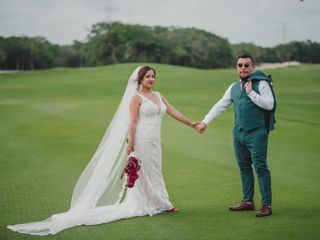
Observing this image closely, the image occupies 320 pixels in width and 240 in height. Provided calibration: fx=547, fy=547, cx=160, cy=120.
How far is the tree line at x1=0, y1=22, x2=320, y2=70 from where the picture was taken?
336 feet

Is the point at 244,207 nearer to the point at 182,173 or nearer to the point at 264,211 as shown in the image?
the point at 264,211

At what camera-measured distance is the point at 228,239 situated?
6.48m

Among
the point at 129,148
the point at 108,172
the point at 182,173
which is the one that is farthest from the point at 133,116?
the point at 182,173

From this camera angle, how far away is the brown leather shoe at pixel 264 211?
755 cm

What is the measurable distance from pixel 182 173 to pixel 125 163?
2.61m

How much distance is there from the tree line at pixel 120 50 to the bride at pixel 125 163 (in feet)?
282

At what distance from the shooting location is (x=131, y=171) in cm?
798

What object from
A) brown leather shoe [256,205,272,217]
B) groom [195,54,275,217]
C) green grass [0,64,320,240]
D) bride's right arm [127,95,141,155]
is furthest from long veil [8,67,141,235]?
brown leather shoe [256,205,272,217]

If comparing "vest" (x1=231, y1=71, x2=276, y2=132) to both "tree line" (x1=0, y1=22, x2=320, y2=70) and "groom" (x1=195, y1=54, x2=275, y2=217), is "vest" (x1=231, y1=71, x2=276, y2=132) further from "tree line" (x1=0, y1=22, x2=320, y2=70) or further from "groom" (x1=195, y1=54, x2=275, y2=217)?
"tree line" (x1=0, y1=22, x2=320, y2=70)

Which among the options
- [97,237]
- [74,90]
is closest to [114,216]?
[97,237]

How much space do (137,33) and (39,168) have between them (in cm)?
10301

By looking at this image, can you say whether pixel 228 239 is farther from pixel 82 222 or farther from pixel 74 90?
pixel 74 90

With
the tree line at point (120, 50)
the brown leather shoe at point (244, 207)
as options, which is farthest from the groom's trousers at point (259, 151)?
the tree line at point (120, 50)

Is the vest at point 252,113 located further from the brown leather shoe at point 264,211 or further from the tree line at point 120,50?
the tree line at point 120,50
